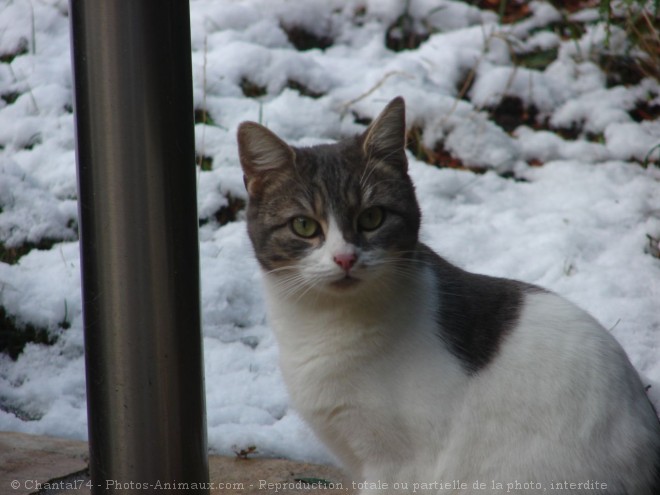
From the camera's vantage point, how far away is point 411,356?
204cm

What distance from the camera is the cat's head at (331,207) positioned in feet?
6.56

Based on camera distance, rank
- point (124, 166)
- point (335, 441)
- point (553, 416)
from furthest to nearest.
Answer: point (335, 441)
point (553, 416)
point (124, 166)

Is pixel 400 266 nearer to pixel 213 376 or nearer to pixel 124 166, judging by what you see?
pixel 124 166

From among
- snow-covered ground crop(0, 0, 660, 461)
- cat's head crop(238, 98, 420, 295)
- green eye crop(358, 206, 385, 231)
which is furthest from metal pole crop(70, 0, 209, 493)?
snow-covered ground crop(0, 0, 660, 461)

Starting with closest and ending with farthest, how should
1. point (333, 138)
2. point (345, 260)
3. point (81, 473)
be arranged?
1. point (345, 260)
2. point (81, 473)
3. point (333, 138)

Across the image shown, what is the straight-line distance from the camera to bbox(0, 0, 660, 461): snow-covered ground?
279 centimetres

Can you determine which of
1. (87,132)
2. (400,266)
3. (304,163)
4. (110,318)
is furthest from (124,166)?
(400,266)

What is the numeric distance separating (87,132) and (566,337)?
1218 mm

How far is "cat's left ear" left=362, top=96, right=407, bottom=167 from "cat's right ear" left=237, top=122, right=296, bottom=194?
0.20 m

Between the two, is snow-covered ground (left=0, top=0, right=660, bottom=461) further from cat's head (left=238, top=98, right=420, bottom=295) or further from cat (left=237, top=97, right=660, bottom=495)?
cat's head (left=238, top=98, right=420, bottom=295)

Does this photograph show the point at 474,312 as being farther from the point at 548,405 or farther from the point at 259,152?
the point at 259,152

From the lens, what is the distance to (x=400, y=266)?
2.10 meters

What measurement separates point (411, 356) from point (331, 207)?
1.35 ft

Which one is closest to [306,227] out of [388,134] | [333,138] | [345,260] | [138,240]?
[345,260]
